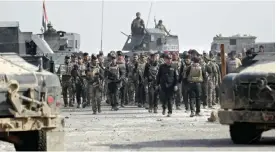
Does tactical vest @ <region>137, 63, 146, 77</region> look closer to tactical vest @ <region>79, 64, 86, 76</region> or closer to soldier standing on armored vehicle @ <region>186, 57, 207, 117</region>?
tactical vest @ <region>79, 64, 86, 76</region>

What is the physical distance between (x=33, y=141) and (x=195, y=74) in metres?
11.0

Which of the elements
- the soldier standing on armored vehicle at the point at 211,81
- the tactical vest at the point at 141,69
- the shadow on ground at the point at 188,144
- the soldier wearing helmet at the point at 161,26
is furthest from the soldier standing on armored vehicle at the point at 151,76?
the soldier wearing helmet at the point at 161,26

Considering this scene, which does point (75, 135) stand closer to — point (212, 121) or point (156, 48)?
point (212, 121)

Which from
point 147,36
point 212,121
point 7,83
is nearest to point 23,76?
point 7,83

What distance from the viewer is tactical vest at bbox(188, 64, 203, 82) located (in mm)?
25641

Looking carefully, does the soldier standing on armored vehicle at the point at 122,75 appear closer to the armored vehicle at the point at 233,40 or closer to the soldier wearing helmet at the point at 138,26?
the soldier wearing helmet at the point at 138,26

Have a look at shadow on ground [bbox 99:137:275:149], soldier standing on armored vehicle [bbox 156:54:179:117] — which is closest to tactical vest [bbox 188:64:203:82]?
soldier standing on armored vehicle [bbox 156:54:179:117]

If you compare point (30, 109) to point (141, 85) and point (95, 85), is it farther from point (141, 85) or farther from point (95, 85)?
point (141, 85)

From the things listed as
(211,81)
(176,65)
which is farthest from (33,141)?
(211,81)

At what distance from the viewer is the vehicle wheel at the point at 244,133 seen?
56.2 ft

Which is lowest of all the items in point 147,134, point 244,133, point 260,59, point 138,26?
point 147,134

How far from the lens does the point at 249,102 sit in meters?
16.9

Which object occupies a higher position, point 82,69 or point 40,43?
point 40,43

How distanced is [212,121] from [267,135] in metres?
3.96
